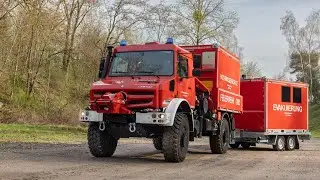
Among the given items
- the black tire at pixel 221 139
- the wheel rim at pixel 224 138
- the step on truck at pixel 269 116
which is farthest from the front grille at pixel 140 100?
the step on truck at pixel 269 116

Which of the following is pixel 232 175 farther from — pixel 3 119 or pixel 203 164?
pixel 3 119

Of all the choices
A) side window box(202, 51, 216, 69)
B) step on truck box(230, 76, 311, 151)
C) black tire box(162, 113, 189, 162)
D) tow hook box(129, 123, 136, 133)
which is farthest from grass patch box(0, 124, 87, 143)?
black tire box(162, 113, 189, 162)

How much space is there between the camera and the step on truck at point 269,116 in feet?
74.4

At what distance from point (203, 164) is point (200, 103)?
9.97ft

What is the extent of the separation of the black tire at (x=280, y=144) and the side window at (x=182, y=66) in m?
9.67

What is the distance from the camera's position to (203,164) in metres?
14.1

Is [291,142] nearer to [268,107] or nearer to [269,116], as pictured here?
[269,116]

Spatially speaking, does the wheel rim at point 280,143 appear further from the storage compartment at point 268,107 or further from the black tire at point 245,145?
the black tire at point 245,145

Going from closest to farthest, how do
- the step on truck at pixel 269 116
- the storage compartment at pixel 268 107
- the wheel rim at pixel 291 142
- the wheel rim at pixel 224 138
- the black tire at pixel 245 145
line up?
the wheel rim at pixel 224 138 → the step on truck at pixel 269 116 → the storage compartment at pixel 268 107 → the black tire at pixel 245 145 → the wheel rim at pixel 291 142

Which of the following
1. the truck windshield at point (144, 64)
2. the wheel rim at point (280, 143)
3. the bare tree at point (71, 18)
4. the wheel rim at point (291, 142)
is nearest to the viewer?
the truck windshield at point (144, 64)

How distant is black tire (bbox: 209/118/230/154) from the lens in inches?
715

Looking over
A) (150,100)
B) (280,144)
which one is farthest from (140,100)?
(280,144)

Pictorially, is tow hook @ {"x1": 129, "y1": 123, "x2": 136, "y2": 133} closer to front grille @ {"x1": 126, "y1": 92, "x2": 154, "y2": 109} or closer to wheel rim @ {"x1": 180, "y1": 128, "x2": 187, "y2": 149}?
front grille @ {"x1": 126, "y1": 92, "x2": 154, "y2": 109}

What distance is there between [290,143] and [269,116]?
217 cm
